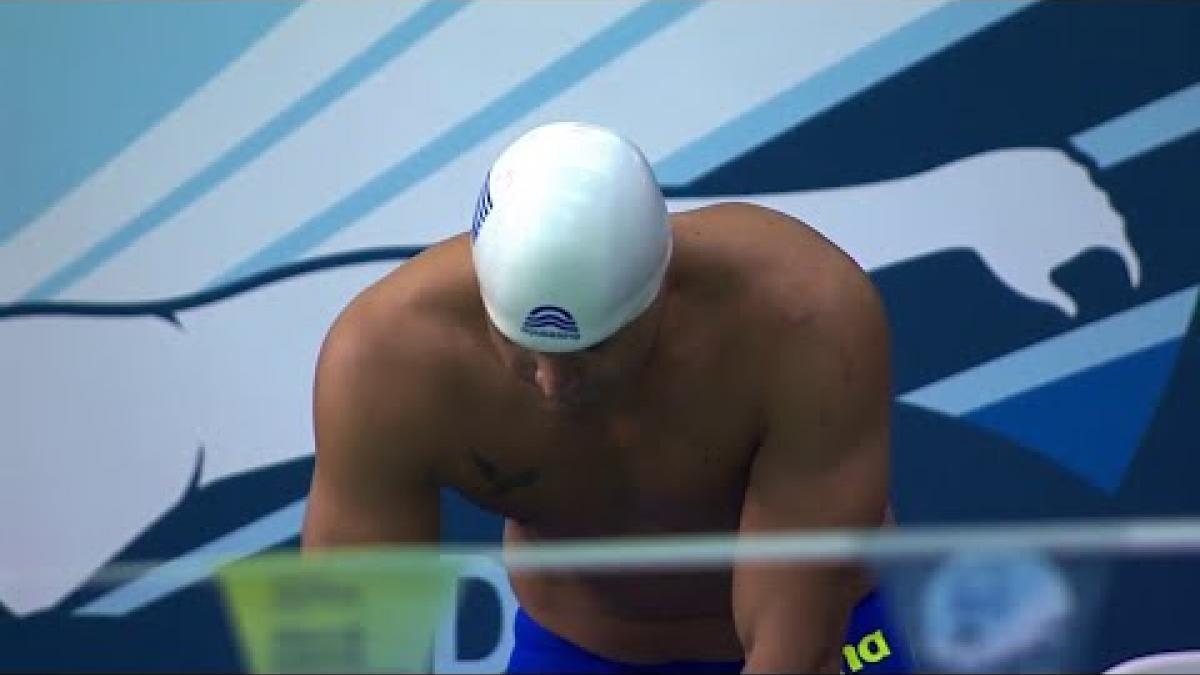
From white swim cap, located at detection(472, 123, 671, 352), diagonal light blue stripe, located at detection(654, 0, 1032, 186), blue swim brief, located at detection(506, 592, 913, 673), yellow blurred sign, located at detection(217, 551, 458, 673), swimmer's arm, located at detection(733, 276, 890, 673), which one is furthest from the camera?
diagonal light blue stripe, located at detection(654, 0, 1032, 186)

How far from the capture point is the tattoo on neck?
1432 mm

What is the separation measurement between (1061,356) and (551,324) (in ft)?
2.64

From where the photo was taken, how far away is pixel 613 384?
1.34m

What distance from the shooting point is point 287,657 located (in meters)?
0.78

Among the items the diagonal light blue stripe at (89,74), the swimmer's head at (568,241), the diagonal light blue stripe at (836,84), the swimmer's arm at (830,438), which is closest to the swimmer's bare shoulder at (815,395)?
the swimmer's arm at (830,438)

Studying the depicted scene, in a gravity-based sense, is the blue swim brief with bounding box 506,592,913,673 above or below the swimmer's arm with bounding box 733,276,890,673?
below

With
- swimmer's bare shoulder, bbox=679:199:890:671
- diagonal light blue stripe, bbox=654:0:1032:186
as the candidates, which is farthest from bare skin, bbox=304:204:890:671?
diagonal light blue stripe, bbox=654:0:1032:186

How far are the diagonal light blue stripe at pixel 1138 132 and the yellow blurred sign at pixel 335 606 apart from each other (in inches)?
47.3

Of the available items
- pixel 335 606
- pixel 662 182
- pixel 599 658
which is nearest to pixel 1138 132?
pixel 662 182

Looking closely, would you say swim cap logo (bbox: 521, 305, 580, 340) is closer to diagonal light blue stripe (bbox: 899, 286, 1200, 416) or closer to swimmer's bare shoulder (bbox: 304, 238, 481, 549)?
swimmer's bare shoulder (bbox: 304, 238, 481, 549)

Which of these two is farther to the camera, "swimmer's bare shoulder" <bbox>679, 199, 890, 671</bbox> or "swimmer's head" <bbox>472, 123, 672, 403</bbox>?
"swimmer's bare shoulder" <bbox>679, 199, 890, 671</bbox>

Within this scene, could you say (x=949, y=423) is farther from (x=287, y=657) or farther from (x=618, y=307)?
(x=287, y=657)

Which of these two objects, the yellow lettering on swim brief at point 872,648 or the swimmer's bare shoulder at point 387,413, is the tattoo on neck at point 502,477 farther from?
the yellow lettering on swim brief at point 872,648

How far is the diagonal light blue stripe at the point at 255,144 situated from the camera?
1.87 meters
